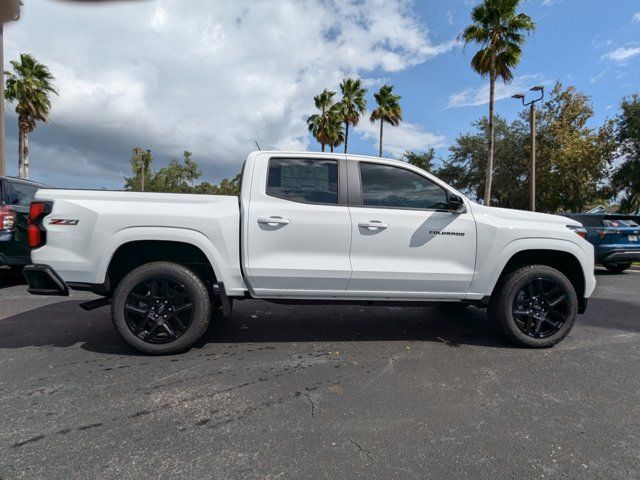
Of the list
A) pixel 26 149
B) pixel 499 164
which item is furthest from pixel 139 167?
pixel 499 164

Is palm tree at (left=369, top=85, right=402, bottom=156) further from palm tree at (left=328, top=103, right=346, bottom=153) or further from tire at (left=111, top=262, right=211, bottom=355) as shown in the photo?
tire at (left=111, top=262, right=211, bottom=355)

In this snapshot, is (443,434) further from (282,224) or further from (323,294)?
(282,224)

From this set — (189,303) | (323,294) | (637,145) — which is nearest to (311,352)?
(323,294)

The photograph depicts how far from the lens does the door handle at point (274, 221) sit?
347 cm

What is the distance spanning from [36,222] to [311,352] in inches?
105

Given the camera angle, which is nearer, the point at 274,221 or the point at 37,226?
the point at 37,226

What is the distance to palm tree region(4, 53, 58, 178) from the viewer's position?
22891mm

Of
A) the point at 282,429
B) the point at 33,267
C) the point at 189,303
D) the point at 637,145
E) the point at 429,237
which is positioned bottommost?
the point at 282,429

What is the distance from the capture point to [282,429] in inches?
94.4

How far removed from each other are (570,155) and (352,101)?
53.3ft

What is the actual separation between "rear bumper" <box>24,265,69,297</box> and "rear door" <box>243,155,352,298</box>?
1.58m

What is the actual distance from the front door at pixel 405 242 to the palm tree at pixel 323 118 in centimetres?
2946

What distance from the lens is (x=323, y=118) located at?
32125 mm

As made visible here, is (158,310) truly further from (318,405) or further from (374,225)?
(374,225)
